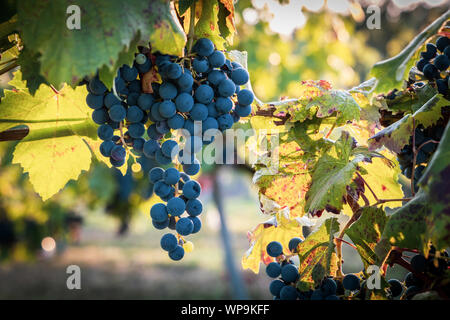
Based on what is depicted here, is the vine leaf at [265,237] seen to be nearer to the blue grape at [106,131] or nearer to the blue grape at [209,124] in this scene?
the blue grape at [209,124]

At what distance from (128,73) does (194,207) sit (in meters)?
0.35

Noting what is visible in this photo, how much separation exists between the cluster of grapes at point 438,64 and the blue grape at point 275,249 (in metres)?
0.59

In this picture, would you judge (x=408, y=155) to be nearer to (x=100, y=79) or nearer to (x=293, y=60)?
(x=100, y=79)

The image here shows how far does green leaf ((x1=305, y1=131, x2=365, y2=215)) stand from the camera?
3.18 ft

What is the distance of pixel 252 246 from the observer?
125 centimetres

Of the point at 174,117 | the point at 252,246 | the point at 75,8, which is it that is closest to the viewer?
the point at 75,8

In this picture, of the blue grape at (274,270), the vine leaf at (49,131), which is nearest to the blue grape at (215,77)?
the vine leaf at (49,131)

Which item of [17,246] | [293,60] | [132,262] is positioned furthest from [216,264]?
[293,60]

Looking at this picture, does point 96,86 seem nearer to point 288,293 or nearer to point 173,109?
point 173,109

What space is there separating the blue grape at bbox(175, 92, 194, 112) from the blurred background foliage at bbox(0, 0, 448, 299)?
860 millimetres

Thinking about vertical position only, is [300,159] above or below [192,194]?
above

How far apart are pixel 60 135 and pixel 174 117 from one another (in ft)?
1.51

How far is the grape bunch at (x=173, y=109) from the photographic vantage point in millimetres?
884

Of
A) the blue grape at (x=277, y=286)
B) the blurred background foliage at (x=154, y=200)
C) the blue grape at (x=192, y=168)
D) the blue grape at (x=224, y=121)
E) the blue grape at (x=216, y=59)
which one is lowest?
the blue grape at (x=277, y=286)
